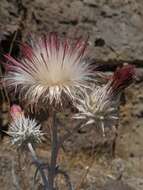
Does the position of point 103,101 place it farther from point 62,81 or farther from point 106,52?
point 106,52

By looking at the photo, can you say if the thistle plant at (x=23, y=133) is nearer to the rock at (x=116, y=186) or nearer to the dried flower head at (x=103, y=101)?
the dried flower head at (x=103, y=101)

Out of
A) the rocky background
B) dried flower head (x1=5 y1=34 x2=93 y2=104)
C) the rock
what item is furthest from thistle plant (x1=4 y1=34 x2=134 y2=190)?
the rocky background

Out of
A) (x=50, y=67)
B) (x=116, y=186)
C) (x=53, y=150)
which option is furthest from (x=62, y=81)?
(x=116, y=186)

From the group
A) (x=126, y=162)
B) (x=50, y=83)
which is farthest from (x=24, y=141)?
(x=126, y=162)

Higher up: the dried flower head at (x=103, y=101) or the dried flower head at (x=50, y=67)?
the dried flower head at (x=50, y=67)

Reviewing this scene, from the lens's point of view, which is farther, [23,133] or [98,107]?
[23,133]

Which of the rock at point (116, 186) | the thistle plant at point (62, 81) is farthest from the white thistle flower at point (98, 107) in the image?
the rock at point (116, 186)
